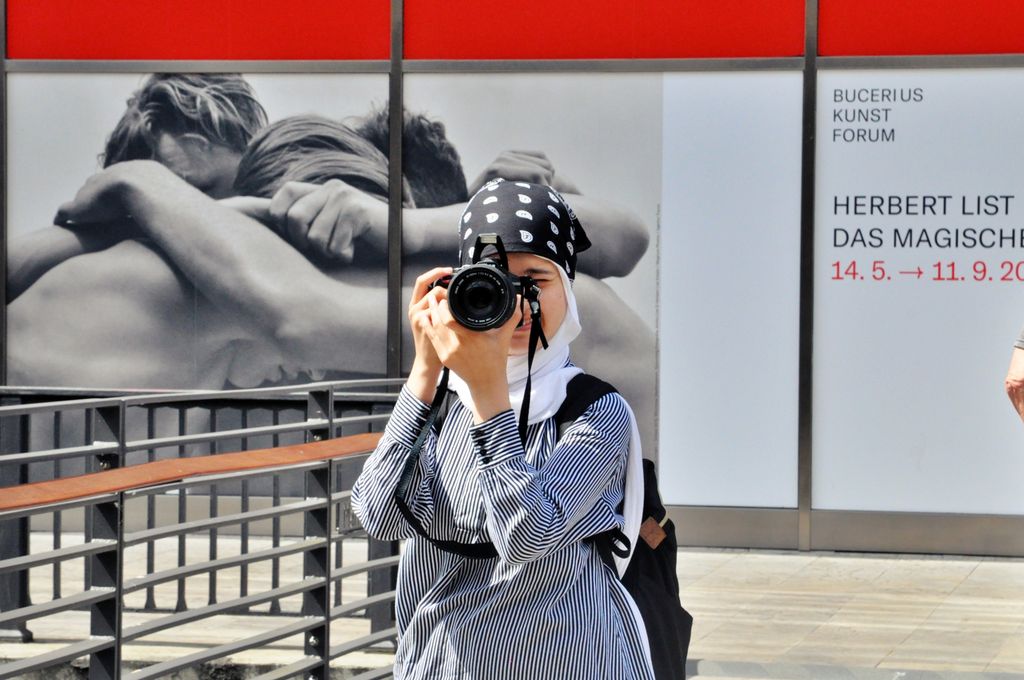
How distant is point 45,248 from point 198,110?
143 centimetres

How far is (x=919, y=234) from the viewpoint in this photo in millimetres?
9719

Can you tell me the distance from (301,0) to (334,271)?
6.02 feet

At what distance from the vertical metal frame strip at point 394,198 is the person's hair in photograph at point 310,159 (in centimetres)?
8

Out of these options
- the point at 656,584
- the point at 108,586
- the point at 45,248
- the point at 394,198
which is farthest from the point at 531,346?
the point at 45,248

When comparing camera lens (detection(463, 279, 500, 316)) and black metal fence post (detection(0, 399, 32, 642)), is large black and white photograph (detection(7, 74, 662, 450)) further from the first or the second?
camera lens (detection(463, 279, 500, 316))

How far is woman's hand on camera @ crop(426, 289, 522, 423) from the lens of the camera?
227cm

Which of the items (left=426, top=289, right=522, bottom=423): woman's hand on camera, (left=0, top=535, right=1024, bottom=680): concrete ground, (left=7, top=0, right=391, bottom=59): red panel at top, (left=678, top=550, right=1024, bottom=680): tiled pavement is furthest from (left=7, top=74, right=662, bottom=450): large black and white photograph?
(left=426, top=289, right=522, bottom=423): woman's hand on camera

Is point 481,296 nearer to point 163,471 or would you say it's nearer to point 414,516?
point 414,516

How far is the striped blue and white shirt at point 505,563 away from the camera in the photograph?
7.84 feet

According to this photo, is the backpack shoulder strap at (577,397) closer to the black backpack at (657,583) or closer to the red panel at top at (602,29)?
the black backpack at (657,583)

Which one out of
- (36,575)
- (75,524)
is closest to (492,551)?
(36,575)

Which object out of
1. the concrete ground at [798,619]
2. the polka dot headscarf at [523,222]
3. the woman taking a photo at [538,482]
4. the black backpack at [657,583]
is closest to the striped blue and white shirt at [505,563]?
the woman taking a photo at [538,482]

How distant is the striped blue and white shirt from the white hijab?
0.09ft

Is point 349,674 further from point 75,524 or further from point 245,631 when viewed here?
point 75,524
